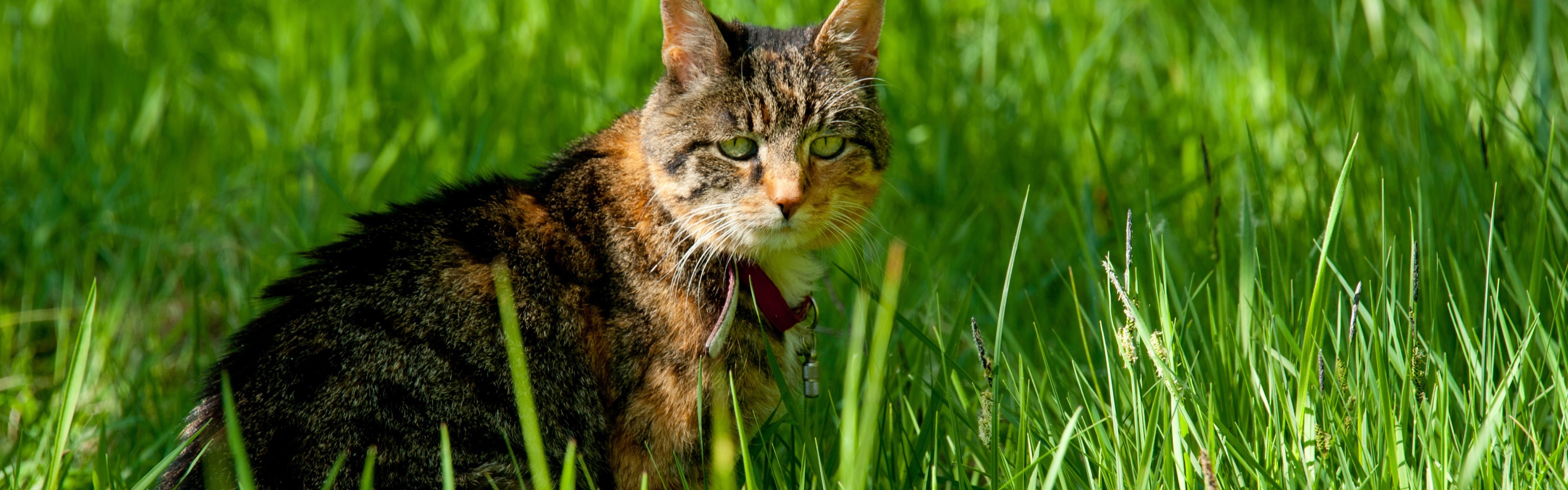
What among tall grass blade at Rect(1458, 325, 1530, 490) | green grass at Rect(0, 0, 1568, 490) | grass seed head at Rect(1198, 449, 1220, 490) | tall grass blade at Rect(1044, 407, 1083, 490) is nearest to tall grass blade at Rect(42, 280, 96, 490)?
green grass at Rect(0, 0, 1568, 490)

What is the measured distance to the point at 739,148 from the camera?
260 centimetres

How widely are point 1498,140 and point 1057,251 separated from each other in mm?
1234

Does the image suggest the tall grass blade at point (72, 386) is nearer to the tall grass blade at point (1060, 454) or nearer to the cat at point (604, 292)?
the cat at point (604, 292)

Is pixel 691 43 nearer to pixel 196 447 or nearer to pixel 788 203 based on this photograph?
pixel 788 203

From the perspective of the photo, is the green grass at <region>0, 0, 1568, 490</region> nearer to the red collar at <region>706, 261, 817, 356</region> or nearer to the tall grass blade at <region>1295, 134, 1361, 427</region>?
the tall grass blade at <region>1295, 134, 1361, 427</region>

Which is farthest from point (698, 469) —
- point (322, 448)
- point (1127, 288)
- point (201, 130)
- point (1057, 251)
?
point (201, 130)

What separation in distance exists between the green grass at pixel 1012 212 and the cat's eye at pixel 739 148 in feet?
1.10

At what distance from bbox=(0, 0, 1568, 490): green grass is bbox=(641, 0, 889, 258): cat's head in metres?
0.23

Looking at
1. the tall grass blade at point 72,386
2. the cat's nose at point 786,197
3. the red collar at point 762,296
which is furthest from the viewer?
the red collar at point 762,296

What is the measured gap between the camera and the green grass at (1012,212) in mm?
2045

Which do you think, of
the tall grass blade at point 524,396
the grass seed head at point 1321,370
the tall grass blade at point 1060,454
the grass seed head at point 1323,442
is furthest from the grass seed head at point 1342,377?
the tall grass blade at point 524,396

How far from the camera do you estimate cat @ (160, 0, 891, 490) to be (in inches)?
87.7

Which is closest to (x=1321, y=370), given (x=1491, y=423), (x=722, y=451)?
(x=1491, y=423)

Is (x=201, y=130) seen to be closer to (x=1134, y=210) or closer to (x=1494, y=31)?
(x=1134, y=210)
